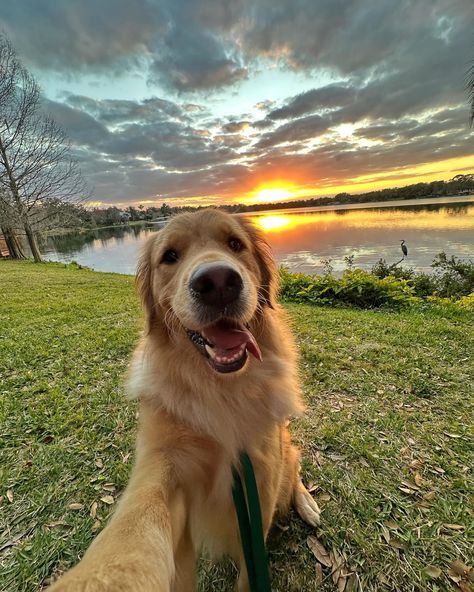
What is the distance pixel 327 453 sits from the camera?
289cm

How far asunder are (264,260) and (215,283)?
1.03 meters

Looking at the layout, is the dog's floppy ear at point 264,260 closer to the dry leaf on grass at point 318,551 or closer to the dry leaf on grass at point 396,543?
the dry leaf on grass at point 318,551

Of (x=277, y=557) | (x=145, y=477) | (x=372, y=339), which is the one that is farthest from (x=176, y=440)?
(x=372, y=339)

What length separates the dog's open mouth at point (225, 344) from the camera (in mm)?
1804

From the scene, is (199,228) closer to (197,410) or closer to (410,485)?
(197,410)

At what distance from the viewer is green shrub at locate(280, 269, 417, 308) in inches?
329

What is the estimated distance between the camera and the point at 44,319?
6812mm

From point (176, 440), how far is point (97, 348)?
4.04m

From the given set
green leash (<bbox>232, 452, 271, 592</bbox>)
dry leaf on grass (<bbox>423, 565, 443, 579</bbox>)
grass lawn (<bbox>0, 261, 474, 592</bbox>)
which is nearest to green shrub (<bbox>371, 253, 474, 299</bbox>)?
grass lawn (<bbox>0, 261, 474, 592</bbox>)

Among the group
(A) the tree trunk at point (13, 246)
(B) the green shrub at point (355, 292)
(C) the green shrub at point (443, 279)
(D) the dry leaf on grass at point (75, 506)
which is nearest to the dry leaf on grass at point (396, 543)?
(D) the dry leaf on grass at point (75, 506)

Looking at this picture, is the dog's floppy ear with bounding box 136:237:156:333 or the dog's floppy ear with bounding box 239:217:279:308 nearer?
the dog's floppy ear with bounding box 136:237:156:333

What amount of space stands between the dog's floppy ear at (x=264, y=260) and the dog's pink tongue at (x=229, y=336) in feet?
2.21

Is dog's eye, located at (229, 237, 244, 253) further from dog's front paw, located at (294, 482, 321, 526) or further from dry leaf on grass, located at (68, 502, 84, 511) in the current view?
dry leaf on grass, located at (68, 502, 84, 511)

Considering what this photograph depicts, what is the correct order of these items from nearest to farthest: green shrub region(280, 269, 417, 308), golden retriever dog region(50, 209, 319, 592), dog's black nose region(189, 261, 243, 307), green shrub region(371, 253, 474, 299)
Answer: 1. golden retriever dog region(50, 209, 319, 592)
2. dog's black nose region(189, 261, 243, 307)
3. green shrub region(280, 269, 417, 308)
4. green shrub region(371, 253, 474, 299)
